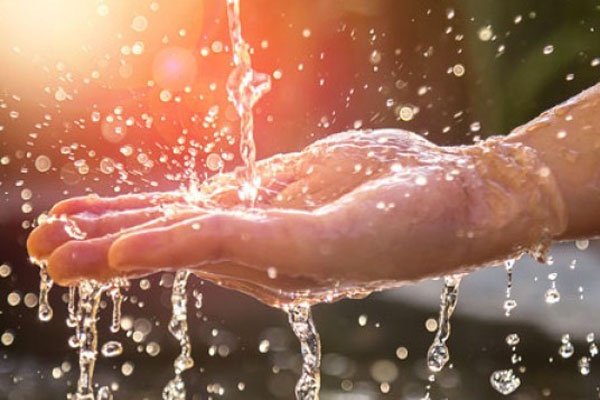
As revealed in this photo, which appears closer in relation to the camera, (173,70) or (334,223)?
(334,223)

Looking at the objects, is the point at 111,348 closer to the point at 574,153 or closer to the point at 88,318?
the point at 88,318

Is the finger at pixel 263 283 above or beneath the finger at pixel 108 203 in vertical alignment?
beneath

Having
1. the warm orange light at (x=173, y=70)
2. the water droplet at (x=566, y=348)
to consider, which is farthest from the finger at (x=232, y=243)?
the warm orange light at (x=173, y=70)

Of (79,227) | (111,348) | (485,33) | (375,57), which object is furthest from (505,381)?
(485,33)

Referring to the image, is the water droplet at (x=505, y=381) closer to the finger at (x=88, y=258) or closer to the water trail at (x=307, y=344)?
the water trail at (x=307, y=344)

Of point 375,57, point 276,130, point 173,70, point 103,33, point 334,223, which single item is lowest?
point 334,223

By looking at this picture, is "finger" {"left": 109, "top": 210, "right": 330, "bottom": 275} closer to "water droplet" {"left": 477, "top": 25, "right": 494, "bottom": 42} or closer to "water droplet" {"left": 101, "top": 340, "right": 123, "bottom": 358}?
"water droplet" {"left": 101, "top": 340, "right": 123, "bottom": 358}

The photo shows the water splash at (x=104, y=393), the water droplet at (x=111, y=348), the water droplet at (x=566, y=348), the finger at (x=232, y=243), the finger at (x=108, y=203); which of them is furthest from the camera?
the water droplet at (x=566, y=348)
